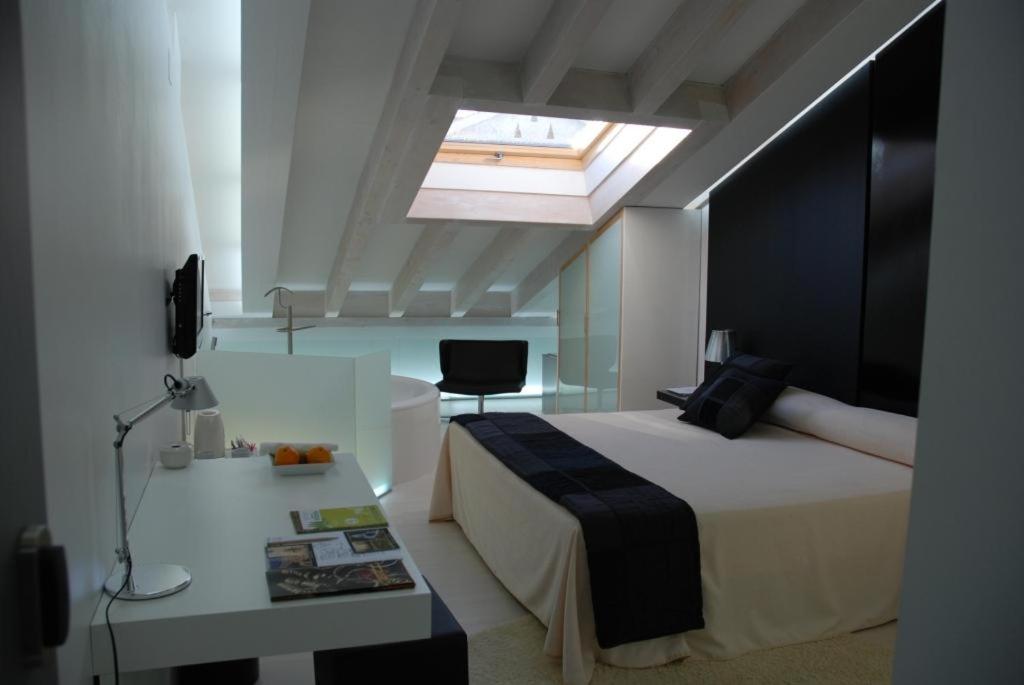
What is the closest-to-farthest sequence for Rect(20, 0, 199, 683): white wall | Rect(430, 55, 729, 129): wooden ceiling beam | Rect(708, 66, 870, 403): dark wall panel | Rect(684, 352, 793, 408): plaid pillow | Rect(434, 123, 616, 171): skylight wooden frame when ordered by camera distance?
1. Rect(20, 0, 199, 683): white wall
2. Rect(430, 55, 729, 129): wooden ceiling beam
3. Rect(708, 66, 870, 403): dark wall panel
4. Rect(684, 352, 793, 408): plaid pillow
5. Rect(434, 123, 616, 171): skylight wooden frame

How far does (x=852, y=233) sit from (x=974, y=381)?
3223mm

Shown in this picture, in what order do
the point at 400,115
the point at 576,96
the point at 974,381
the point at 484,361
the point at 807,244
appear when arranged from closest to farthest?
1. the point at 974,381
2. the point at 400,115
3. the point at 576,96
4. the point at 807,244
5. the point at 484,361

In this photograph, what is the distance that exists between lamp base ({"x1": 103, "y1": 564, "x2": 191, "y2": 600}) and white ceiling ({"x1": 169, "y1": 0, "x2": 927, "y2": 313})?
2.18 m

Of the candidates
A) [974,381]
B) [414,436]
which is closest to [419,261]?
[414,436]

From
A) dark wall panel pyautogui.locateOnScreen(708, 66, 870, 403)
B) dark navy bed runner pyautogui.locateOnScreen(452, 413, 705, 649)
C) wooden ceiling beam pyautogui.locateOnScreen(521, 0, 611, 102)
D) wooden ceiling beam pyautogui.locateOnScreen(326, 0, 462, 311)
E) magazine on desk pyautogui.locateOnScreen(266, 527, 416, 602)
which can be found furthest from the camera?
dark wall panel pyautogui.locateOnScreen(708, 66, 870, 403)

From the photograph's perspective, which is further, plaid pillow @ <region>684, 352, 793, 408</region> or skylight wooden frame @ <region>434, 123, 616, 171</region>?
skylight wooden frame @ <region>434, 123, 616, 171</region>

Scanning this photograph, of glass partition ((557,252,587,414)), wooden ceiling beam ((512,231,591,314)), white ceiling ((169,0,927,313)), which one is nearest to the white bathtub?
white ceiling ((169,0,927,313))

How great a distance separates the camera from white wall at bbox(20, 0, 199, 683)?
1014mm

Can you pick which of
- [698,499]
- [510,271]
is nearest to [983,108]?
[698,499]

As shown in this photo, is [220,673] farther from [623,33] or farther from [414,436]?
[623,33]

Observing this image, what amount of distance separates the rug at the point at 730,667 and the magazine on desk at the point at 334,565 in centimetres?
93

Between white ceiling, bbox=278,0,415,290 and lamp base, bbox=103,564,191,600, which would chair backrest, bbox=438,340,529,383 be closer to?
white ceiling, bbox=278,0,415,290

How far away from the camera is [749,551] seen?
8.29 ft

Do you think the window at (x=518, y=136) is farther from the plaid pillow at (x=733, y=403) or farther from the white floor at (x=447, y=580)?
the white floor at (x=447, y=580)
